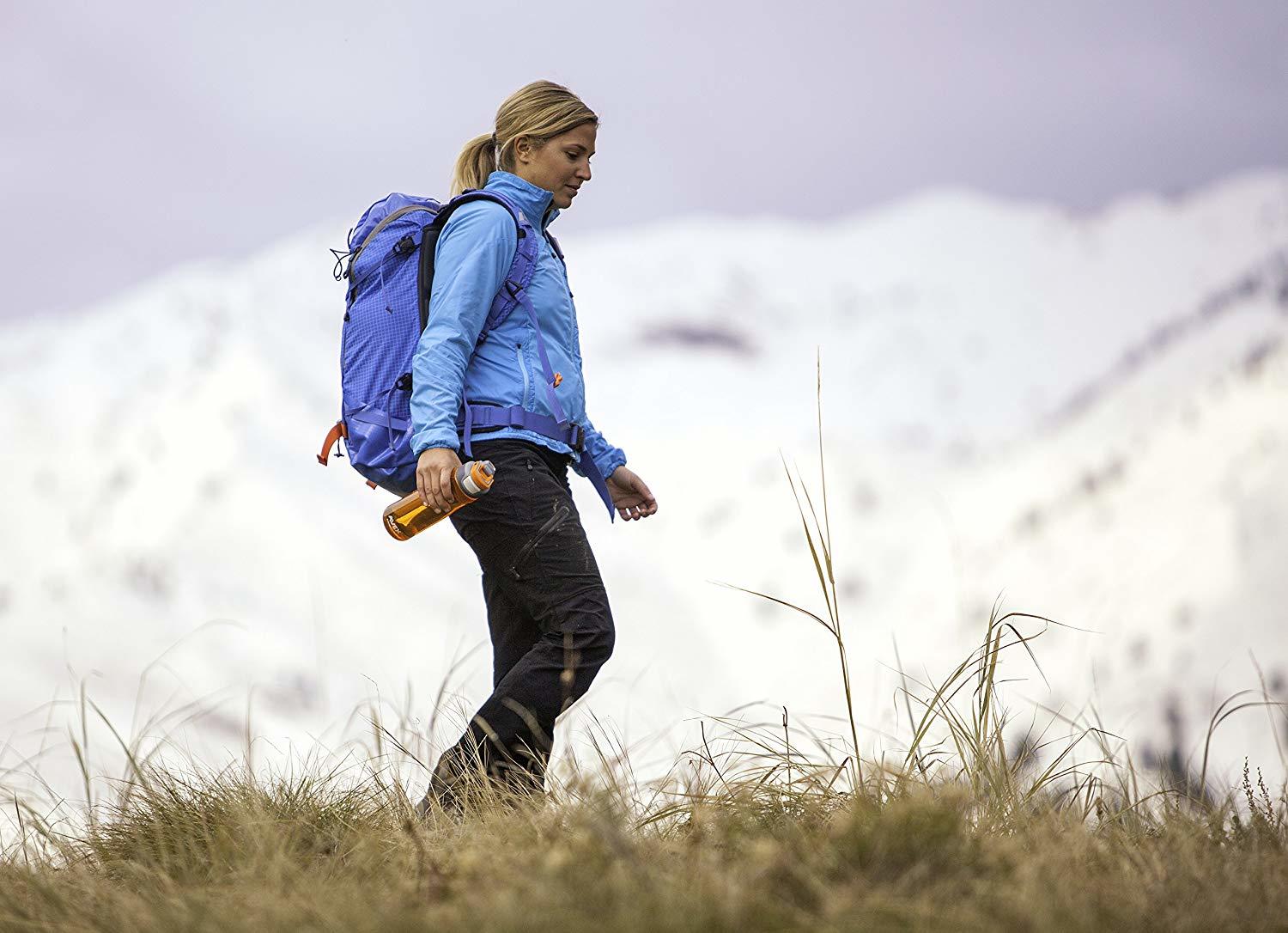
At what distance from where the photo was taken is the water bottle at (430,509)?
313 centimetres

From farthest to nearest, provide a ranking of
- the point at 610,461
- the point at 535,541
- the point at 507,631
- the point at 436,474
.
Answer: the point at 610,461
the point at 507,631
the point at 535,541
the point at 436,474

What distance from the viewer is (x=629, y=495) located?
12.9 ft

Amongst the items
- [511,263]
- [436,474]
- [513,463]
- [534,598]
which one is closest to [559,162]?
[511,263]

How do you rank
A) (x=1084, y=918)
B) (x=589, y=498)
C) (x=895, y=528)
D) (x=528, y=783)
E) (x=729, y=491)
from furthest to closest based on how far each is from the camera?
(x=729, y=491)
(x=895, y=528)
(x=589, y=498)
(x=528, y=783)
(x=1084, y=918)

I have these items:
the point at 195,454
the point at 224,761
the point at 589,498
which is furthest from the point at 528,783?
the point at 195,454

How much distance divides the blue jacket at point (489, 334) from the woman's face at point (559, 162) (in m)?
0.05

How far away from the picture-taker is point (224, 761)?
320 centimetres

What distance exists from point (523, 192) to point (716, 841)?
1.81m

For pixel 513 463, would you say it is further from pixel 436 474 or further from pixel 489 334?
pixel 489 334

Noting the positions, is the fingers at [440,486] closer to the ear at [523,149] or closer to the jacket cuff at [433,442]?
the jacket cuff at [433,442]

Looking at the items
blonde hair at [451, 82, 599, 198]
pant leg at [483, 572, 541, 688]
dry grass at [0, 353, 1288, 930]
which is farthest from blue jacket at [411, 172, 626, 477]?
dry grass at [0, 353, 1288, 930]

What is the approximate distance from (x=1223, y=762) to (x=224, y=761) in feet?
7.92

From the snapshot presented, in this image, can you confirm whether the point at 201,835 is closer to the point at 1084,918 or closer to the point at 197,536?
the point at 1084,918

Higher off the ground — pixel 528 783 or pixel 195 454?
pixel 195 454
